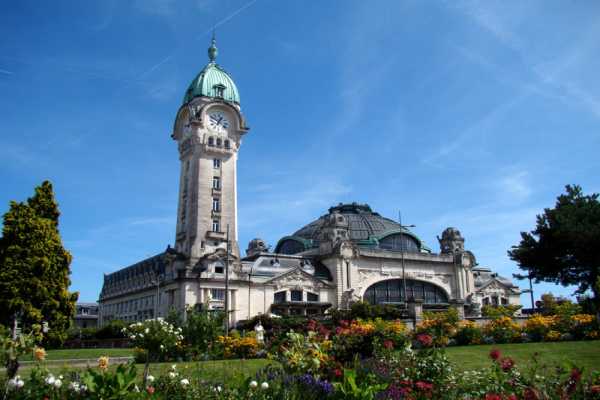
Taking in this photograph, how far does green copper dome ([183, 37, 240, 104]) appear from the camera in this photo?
249ft

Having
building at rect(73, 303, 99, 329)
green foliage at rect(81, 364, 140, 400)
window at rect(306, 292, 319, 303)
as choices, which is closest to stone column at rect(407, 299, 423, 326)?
window at rect(306, 292, 319, 303)

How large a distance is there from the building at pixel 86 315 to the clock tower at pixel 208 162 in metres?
67.9

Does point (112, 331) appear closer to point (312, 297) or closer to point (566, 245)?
point (312, 297)

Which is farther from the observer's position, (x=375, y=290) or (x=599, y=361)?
(x=375, y=290)

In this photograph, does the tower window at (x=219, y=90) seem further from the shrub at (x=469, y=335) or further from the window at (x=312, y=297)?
the shrub at (x=469, y=335)

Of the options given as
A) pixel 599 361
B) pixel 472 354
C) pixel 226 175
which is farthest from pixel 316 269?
pixel 599 361

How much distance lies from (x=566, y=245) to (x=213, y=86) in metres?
52.0

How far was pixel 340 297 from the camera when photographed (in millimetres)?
73250

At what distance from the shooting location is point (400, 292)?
263 ft

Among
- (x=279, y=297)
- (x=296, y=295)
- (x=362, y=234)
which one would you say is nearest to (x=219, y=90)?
(x=279, y=297)

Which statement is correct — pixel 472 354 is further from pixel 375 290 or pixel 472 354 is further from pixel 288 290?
pixel 375 290

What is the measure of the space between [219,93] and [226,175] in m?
12.7

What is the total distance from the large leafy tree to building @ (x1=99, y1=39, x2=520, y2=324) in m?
30.4

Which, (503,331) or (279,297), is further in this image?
(279,297)
